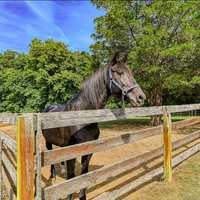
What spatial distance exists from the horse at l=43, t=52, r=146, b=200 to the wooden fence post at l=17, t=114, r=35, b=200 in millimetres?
1268

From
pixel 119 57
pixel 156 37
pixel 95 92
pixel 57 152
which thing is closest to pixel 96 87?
pixel 95 92

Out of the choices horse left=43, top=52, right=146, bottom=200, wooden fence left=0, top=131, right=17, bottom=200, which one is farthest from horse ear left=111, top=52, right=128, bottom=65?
wooden fence left=0, top=131, right=17, bottom=200

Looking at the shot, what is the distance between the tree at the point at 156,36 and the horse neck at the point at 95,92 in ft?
29.0

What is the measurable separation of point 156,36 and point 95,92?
9.44 meters

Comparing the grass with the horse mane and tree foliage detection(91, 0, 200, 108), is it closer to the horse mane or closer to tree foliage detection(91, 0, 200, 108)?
the horse mane

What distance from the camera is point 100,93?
353cm

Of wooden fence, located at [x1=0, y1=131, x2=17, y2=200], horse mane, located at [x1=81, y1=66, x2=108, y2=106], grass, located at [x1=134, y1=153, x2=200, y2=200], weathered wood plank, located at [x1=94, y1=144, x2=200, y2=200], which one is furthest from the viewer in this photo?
grass, located at [x1=134, y1=153, x2=200, y2=200]

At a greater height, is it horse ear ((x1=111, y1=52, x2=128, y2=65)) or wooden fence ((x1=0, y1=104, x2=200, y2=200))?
horse ear ((x1=111, y1=52, x2=128, y2=65))

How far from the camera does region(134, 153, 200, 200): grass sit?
166 inches

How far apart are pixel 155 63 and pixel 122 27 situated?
264 centimetres

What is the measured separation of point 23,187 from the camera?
2.29 m

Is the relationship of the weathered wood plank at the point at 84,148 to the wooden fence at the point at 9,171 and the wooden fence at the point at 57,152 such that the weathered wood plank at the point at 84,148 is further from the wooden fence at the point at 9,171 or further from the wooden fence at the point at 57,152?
the wooden fence at the point at 9,171

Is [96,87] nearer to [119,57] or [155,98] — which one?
[119,57]

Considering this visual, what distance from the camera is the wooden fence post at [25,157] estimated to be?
2.28m
